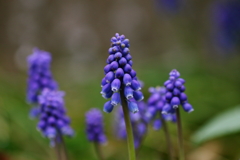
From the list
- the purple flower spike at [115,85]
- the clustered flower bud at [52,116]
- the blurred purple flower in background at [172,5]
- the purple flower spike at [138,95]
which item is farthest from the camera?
the blurred purple flower in background at [172,5]

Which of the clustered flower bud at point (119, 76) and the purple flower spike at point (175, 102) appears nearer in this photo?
the clustered flower bud at point (119, 76)

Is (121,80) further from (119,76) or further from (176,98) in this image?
(176,98)

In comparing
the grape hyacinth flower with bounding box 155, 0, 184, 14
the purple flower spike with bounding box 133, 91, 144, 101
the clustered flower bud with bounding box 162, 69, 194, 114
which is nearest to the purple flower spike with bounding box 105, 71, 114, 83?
the purple flower spike with bounding box 133, 91, 144, 101

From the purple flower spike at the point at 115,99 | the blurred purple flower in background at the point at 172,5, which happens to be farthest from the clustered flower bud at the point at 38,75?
the blurred purple flower in background at the point at 172,5

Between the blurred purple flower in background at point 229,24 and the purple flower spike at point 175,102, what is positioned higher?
the blurred purple flower in background at point 229,24

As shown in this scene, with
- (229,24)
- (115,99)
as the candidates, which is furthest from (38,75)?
(229,24)

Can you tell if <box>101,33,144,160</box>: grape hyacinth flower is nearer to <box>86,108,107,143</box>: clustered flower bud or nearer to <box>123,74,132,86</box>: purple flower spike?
<box>123,74,132,86</box>: purple flower spike

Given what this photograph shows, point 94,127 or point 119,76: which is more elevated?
point 94,127

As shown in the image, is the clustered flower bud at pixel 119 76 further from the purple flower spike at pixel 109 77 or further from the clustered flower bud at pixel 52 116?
the clustered flower bud at pixel 52 116

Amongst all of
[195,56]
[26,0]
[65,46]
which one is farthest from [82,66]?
[195,56]
